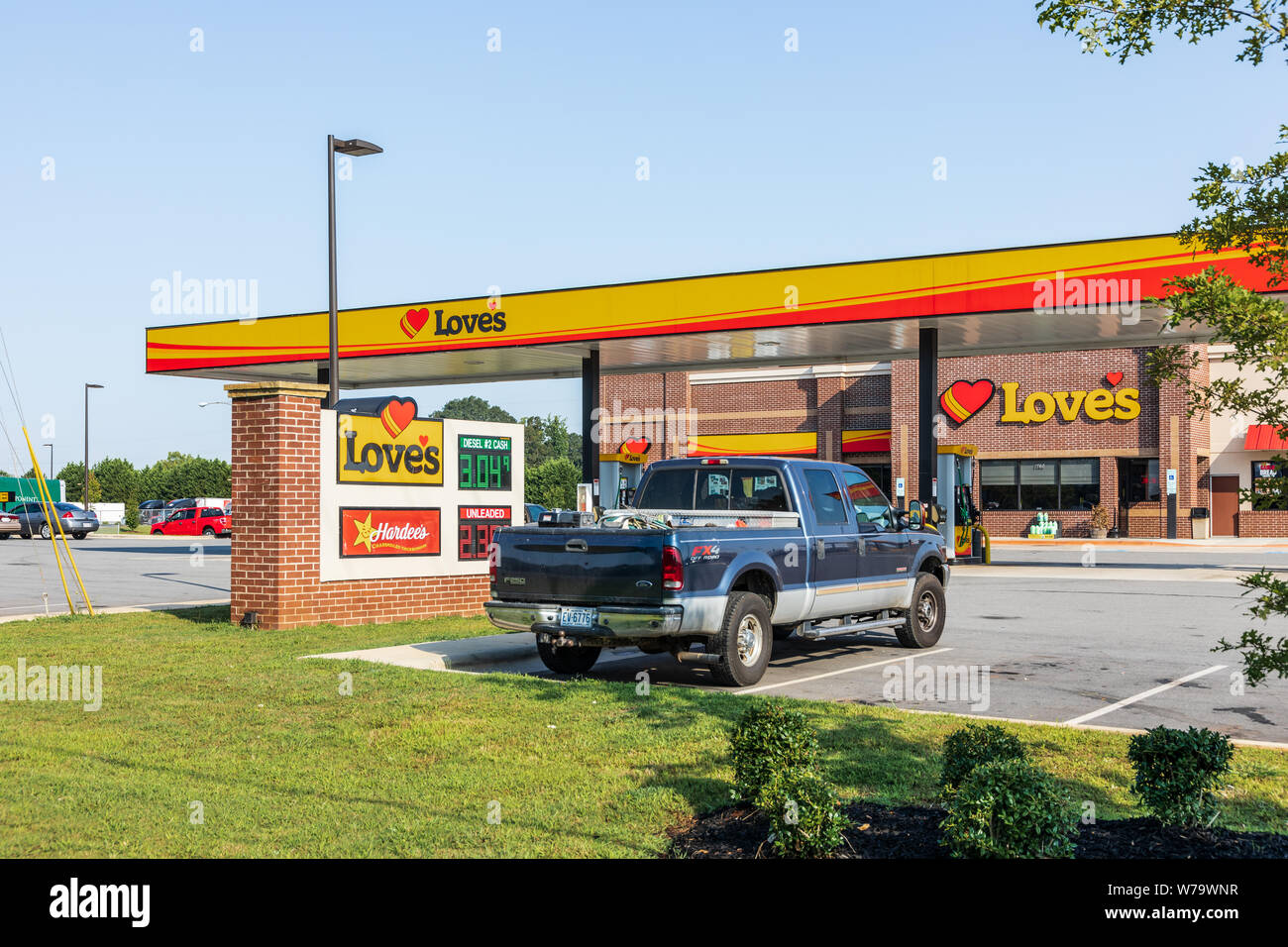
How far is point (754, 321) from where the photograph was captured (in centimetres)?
2464

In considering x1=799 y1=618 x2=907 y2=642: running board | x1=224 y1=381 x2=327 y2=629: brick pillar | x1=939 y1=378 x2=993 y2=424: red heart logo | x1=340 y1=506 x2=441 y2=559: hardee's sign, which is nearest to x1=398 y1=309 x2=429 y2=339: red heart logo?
x1=340 y1=506 x2=441 y2=559: hardee's sign

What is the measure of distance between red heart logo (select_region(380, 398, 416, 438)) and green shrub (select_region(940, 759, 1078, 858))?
11482 mm

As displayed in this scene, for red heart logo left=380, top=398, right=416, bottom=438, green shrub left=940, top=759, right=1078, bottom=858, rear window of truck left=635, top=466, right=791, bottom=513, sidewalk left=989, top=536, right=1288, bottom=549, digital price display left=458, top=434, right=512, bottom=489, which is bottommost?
sidewalk left=989, top=536, right=1288, bottom=549

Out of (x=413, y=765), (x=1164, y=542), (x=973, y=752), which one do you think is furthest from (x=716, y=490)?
(x=1164, y=542)

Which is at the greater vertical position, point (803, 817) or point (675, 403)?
point (675, 403)

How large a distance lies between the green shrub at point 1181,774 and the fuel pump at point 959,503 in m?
24.1

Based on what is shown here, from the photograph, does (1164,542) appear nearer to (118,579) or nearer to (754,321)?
(754,321)

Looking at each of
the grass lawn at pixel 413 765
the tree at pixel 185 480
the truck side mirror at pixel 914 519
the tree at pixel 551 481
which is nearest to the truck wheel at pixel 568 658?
the grass lawn at pixel 413 765

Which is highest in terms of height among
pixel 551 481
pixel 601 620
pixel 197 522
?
pixel 551 481

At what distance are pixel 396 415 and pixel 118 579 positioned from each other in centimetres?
1198

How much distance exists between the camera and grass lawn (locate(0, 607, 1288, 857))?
550 cm

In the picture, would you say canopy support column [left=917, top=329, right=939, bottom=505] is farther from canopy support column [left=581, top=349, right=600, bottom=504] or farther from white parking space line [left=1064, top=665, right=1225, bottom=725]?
white parking space line [left=1064, top=665, right=1225, bottom=725]

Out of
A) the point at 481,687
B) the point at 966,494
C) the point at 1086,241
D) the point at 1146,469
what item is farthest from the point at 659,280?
the point at 1146,469
